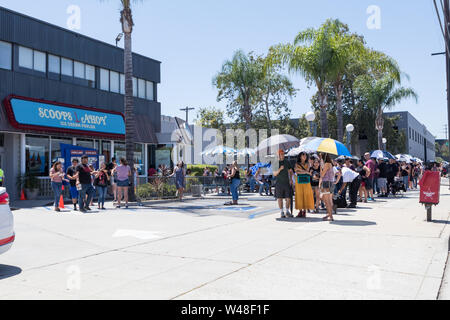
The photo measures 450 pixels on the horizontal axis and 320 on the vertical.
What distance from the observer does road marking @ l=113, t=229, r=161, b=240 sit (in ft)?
27.1

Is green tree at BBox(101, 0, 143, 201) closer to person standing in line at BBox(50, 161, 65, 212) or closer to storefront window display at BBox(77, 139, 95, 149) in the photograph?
person standing in line at BBox(50, 161, 65, 212)

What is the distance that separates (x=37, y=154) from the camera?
2025 cm

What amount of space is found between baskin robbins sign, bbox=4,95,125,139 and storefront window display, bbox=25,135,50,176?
1095mm

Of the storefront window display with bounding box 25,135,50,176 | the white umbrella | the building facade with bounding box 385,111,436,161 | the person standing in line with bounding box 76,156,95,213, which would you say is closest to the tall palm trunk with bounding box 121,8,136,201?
the person standing in line with bounding box 76,156,95,213

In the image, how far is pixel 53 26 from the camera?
21.4 meters

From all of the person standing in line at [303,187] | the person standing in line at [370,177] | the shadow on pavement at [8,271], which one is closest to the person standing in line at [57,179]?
the person standing in line at [303,187]

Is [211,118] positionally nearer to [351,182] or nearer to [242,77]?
[242,77]

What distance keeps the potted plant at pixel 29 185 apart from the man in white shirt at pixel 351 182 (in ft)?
45.6

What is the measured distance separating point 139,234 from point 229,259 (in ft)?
10.2

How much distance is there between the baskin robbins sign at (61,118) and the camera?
1841cm

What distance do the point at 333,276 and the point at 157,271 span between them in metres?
2.30

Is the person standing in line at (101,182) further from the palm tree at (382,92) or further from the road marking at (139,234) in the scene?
the palm tree at (382,92)

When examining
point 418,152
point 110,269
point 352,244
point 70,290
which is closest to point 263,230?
point 352,244
